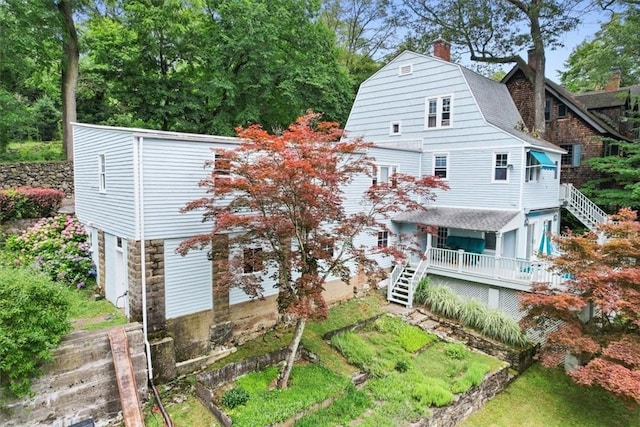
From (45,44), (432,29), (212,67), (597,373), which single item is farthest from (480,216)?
(45,44)

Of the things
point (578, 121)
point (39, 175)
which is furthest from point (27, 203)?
point (578, 121)

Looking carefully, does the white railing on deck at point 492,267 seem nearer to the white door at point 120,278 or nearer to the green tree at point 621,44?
the white door at point 120,278

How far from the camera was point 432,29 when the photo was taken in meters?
24.1

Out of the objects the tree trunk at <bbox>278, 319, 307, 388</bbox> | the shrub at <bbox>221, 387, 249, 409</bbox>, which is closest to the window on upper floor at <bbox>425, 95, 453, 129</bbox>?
the tree trunk at <bbox>278, 319, 307, 388</bbox>

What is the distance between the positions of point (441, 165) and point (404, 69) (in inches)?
208

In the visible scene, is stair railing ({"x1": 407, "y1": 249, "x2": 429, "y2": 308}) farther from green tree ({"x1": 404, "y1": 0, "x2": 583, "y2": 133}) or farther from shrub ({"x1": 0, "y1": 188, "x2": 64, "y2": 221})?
shrub ({"x1": 0, "y1": 188, "x2": 64, "y2": 221})

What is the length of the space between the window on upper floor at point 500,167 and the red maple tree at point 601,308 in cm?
511

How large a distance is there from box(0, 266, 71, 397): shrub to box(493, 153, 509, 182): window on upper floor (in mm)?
15919

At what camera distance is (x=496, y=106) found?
18.1 meters

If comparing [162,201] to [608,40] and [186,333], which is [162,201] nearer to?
[186,333]

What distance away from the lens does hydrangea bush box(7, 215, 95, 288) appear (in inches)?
493

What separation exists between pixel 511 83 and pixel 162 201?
2266cm

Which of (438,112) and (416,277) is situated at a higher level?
(438,112)

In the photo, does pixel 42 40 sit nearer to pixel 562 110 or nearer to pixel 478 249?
pixel 478 249
